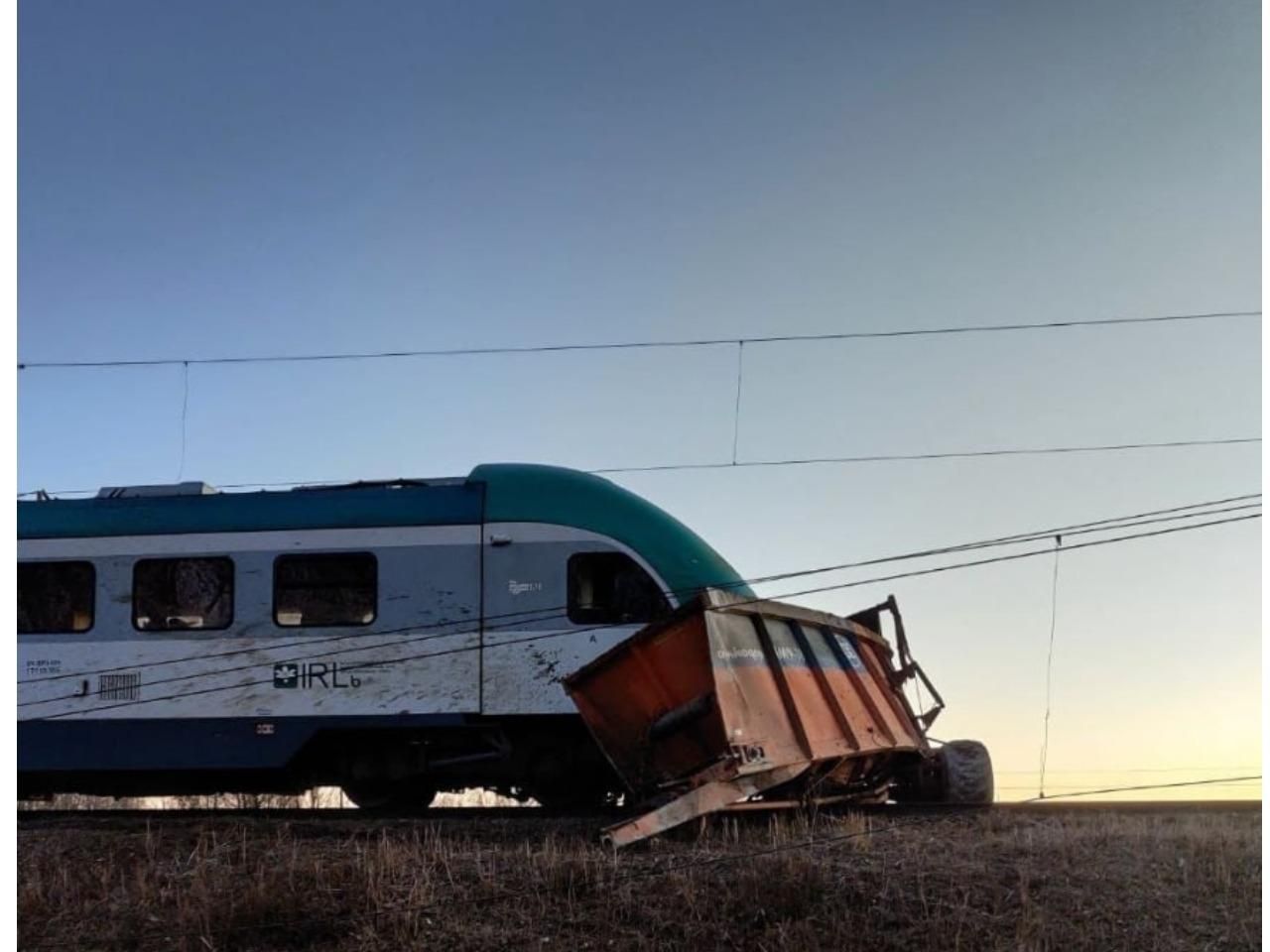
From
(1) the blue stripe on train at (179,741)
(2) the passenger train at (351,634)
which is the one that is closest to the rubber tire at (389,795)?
(2) the passenger train at (351,634)

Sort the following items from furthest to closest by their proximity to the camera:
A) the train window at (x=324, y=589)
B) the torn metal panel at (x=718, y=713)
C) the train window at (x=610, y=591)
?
the train window at (x=324, y=589), the train window at (x=610, y=591), the torn metal panel at (x=718, y=713)

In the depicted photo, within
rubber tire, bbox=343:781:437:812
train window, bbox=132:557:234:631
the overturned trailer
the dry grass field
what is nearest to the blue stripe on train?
rubber tire, bbox=343:781:437:812

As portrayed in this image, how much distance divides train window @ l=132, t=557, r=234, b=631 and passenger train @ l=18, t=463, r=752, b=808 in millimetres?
19

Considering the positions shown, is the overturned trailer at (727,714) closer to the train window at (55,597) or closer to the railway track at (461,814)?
the railway track at (461,814)

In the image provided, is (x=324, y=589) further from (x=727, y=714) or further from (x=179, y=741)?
(x=727, y=714)

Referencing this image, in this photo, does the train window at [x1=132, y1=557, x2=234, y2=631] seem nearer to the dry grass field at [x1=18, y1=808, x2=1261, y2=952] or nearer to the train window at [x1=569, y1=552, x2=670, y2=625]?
the train window at [x1=569, y1=552, x2=670, y2=625]

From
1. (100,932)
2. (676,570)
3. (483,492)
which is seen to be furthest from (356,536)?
(100,932)

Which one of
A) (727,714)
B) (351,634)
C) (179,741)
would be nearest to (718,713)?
(727,714)

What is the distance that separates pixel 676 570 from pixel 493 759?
2.24 metres

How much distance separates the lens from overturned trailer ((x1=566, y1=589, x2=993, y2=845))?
30.1 feet

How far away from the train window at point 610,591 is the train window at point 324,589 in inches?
69.3

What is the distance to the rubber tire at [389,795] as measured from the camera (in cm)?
1216

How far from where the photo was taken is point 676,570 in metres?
11.8

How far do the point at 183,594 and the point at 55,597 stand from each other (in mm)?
1331
